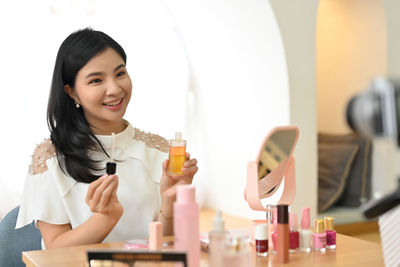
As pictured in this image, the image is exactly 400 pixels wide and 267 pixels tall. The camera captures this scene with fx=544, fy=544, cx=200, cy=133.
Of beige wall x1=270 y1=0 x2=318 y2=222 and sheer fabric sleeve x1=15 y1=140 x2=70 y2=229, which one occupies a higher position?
beige wall x1=270 y1=0 x2=318 y2=222


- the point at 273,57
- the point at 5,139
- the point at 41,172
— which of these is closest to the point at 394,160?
the point at 41,172

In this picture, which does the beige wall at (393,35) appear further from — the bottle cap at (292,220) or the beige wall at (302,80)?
the bottle cap at (292,220)

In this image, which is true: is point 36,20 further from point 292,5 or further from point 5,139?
point 292,5

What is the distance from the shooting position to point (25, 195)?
1.73 meters

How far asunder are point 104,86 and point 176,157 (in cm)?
42

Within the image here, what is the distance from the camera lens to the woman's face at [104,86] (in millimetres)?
1746

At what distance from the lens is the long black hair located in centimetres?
177

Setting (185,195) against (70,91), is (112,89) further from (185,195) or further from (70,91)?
(185,195)

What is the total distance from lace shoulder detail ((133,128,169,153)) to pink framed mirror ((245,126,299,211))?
636 mm

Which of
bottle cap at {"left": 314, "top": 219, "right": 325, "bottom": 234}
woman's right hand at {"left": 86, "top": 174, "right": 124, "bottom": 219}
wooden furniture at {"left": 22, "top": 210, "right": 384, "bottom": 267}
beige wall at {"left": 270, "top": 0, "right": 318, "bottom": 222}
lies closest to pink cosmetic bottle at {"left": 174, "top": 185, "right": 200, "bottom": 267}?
wooden furniture at {"left": 22, "top": 210, "right": 384, "bottom": 267}

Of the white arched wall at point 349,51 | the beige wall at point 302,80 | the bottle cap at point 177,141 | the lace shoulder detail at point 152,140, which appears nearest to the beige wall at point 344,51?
the white arched wall at point 349,51

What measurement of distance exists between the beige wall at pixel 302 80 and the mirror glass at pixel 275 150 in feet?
5.75

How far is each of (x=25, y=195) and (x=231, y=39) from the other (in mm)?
2068

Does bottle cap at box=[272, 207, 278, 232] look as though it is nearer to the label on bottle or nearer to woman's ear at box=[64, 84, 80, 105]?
the label on bottle
